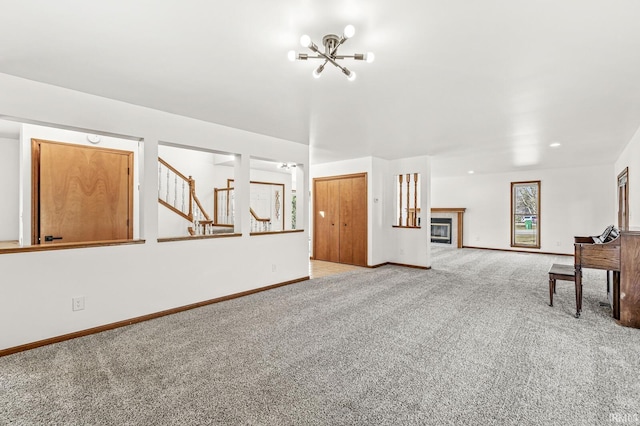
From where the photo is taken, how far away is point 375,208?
21.3 feet

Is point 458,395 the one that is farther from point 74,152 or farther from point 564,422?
point 74,152

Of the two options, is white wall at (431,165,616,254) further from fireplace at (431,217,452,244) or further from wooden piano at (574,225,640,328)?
wooden piano at (574,225,640,328)

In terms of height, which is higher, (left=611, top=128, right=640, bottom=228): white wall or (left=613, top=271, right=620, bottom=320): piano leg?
(left=611, top=128, right=640, bottom=228): white wall

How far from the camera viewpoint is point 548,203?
8367 millimetres

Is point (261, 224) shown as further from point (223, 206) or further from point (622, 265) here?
point (622, 265)

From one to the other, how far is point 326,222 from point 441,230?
16.7 ft

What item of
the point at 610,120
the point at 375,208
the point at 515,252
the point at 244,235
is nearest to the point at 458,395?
the point at 244,235

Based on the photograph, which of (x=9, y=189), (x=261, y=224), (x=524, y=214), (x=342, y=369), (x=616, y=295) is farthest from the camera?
(x=524, y=214)

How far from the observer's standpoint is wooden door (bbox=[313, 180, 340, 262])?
709 centimetres

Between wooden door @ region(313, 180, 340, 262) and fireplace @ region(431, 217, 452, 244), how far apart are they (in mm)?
4964

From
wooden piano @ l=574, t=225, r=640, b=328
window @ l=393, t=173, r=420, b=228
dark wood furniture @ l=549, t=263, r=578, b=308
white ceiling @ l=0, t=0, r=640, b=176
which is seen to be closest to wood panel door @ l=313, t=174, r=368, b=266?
window @ l=393, t=173, r=420, b=228

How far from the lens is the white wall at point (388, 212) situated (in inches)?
249

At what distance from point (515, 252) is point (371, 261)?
5105 mm

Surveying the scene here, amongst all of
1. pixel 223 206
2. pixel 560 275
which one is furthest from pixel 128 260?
pixel 560 275
